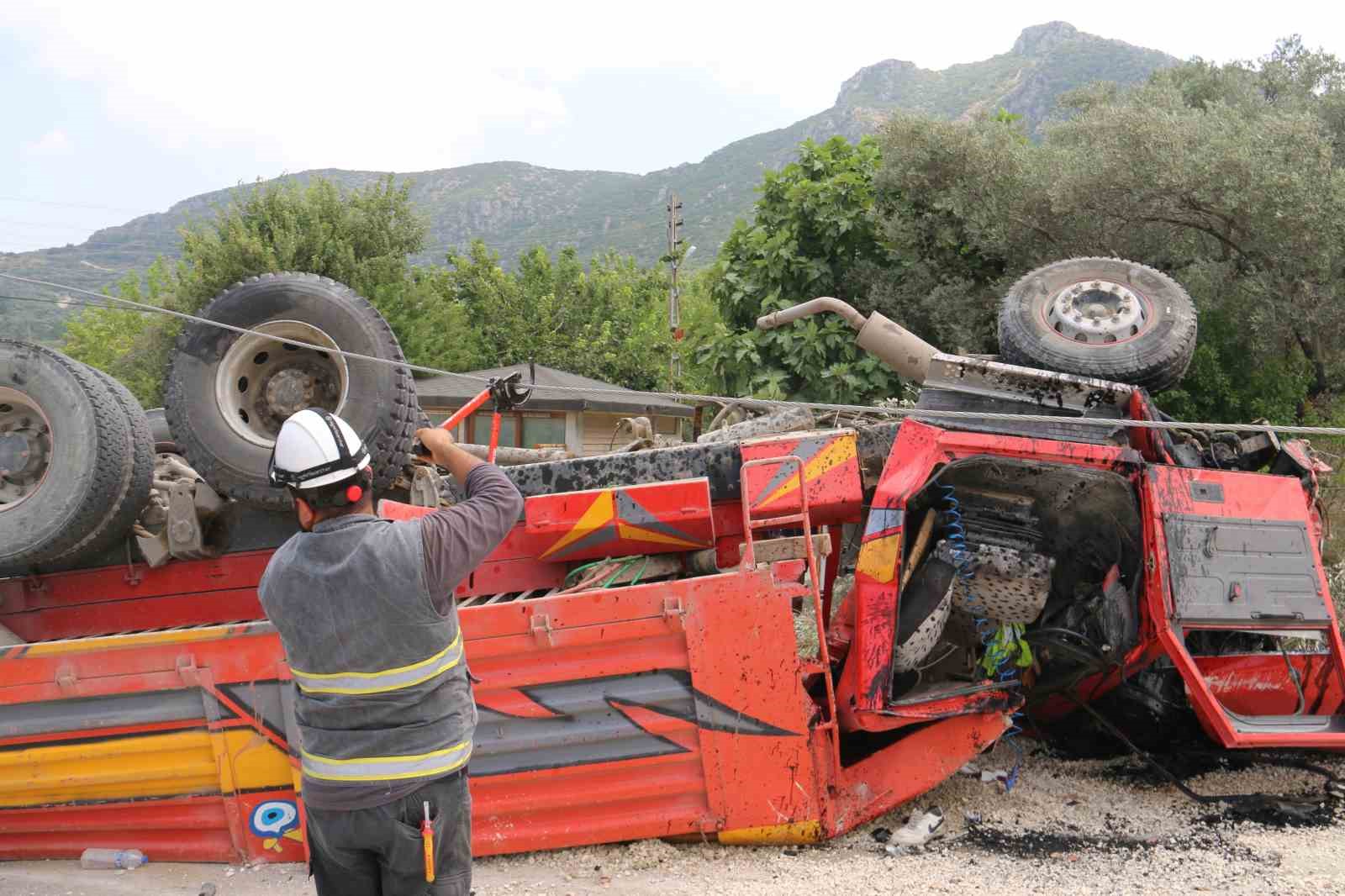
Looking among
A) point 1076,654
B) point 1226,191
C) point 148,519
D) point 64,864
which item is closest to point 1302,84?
point 1226,191

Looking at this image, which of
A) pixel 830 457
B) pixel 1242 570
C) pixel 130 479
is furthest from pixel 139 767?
pixel 1242 570

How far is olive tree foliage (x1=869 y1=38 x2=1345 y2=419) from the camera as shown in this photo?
362 inches

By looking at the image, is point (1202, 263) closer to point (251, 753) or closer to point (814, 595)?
point (814, 595)

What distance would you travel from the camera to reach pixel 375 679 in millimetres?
2438

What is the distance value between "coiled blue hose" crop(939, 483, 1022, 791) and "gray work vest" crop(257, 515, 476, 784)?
2609 mm

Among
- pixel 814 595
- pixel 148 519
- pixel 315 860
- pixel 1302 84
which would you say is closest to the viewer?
pixel 315 860

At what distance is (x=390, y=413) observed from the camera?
432 centimetres

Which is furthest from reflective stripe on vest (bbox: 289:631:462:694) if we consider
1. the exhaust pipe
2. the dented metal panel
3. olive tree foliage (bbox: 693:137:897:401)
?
olive tree foliage (bbox: 693:137:897:401)

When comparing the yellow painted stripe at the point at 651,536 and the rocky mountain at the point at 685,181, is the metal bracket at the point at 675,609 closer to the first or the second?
the yellow painted stripe at the point at 651,536

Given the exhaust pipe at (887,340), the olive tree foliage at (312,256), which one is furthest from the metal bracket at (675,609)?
the olive tree foliage at (312,256)

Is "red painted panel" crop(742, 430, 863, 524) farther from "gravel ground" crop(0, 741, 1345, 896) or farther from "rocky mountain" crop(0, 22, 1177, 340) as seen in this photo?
"rocky mountain" crop(0, 22, 1177, 340)

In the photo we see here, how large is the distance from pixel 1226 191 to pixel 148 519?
8.91 m

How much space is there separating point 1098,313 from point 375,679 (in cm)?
403

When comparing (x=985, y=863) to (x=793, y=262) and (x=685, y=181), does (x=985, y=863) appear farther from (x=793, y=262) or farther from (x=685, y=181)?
(x=685, y=181)
